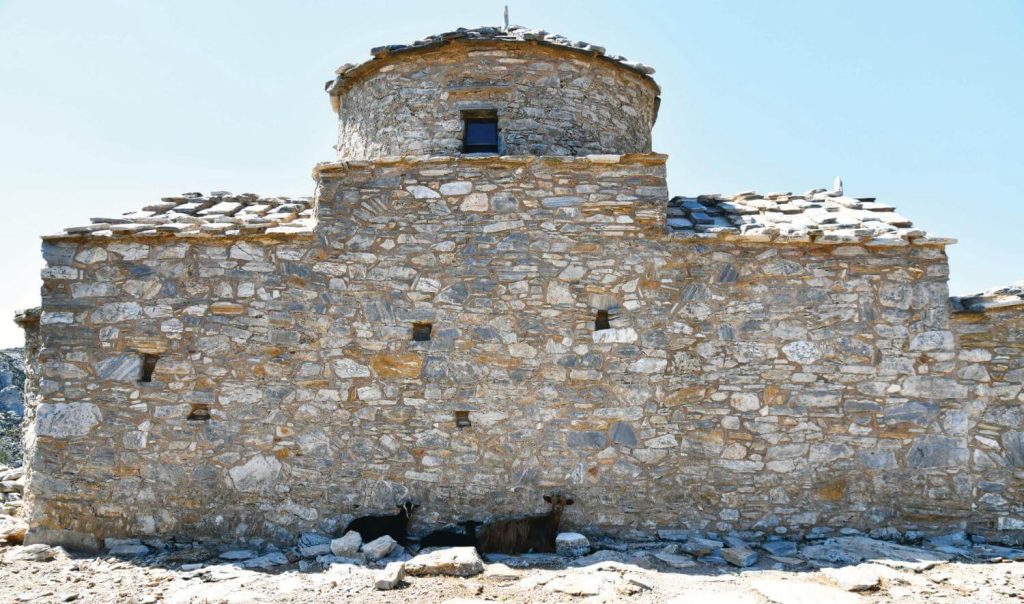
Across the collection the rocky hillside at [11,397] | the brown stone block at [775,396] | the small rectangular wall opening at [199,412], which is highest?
the brown stone block at [775,396]

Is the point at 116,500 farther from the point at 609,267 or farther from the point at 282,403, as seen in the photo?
the point at 609,267

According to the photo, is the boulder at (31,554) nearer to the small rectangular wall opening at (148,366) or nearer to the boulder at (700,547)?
the small rectangular wall opening at (148,366)

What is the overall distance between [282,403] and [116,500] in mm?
1841

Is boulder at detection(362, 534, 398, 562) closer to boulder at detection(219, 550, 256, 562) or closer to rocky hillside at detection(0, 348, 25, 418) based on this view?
boulder at detection(219, 550, 256, 562)

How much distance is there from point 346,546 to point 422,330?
7.00 ft

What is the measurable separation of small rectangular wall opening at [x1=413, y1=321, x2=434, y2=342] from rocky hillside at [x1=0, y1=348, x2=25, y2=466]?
758 inches

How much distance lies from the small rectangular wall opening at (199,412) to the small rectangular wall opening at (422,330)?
2.16 m

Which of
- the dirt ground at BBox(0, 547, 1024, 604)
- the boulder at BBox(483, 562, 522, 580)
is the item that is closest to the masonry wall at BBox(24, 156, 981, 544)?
Result: the dirt ground at BBox(0, 547, 1024, 604)

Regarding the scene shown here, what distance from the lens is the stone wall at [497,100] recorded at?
8047mm

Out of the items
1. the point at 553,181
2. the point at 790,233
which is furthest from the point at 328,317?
the point at 790,233

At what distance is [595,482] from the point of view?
6516 millimetres

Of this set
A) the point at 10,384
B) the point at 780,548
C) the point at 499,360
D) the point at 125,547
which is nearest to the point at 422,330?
the point at 499,360

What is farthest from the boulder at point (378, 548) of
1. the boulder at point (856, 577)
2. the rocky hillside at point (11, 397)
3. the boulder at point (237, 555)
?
the rocky hillside at point (11, 397)

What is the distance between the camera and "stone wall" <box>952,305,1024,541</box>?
645 cm
